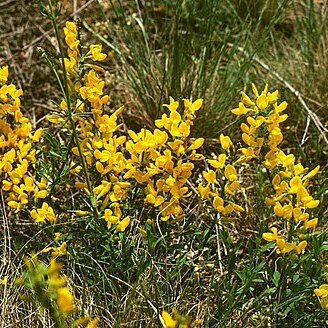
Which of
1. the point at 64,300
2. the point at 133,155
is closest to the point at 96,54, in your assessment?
the point at 133,155

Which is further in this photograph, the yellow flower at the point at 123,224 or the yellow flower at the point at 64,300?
the yellow flower at the point at 123,224

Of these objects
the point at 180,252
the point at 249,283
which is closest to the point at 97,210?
the point at 180,252

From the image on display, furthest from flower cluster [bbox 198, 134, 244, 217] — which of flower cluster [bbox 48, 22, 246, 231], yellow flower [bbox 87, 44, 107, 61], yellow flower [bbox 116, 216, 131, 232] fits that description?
yellow flower [bbox 87, 44, 107, 61]

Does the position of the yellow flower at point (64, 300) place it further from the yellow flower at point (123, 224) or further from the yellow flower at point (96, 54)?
the yellow flower at point (96, 54)

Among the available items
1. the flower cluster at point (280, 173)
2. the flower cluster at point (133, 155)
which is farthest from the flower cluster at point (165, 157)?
the flower cluster at point (280, 173)

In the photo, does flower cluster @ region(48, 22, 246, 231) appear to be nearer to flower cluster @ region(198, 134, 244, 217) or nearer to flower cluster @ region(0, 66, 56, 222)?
flower cluster @ region(198, 134, 244, 217)

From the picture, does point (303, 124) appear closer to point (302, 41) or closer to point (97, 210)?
point (302, 41)
